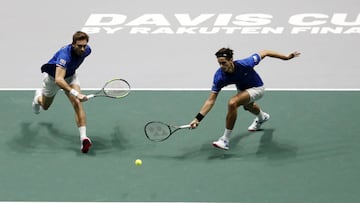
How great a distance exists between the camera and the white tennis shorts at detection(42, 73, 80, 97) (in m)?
11.9

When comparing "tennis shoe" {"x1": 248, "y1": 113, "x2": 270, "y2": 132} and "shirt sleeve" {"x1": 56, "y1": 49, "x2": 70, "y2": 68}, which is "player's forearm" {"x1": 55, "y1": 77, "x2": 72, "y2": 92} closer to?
"shirt sleeve" {"x1": 56, "y1": 49, "x2": 70, "y2": 68}

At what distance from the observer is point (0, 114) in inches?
496

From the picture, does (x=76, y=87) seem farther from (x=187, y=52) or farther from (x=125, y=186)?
(x=187, y=52)

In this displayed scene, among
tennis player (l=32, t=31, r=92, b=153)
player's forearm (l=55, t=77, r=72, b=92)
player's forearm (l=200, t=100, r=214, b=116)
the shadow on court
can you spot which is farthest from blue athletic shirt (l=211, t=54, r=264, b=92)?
player's forearm (l=55, t=77, r=72, b=92)

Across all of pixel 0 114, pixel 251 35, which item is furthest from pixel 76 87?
pixel 251 35

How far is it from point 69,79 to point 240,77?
2.57 meters

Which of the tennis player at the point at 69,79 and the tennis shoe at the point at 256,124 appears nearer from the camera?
the tennis player at the point at 69,79

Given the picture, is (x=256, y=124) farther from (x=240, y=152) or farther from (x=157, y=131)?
(x=157, y=131)

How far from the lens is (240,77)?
37.7 feet

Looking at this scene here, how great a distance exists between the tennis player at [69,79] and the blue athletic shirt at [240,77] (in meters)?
1.94

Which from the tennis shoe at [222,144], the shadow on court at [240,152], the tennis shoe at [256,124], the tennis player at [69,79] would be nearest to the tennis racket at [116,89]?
the tennis player at [69,79]

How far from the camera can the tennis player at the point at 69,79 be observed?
11.2 meters

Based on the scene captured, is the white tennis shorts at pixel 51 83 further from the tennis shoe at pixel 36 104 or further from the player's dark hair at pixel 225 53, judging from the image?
the player's dark hair at pixel 225 53

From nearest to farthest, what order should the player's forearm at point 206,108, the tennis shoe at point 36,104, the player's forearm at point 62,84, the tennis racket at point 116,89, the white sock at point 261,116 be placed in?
the player's forearm at point 62,84 → the player's forearm at point 206,108 → the tennis racket at point 116,89 → the white sock at point 261,116 → the tennis shoe at point 36,104
